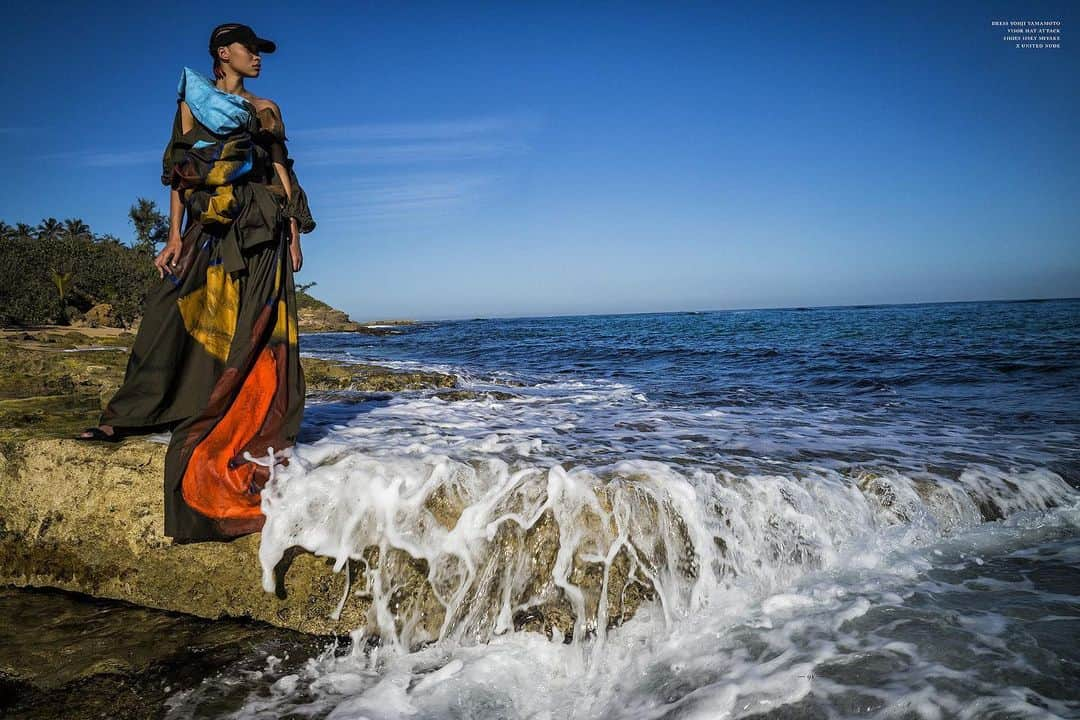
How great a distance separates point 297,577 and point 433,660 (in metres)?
0.77

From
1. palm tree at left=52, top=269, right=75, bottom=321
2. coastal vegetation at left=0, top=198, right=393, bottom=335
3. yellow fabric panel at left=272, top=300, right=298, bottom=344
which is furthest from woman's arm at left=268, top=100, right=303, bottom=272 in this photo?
palm tree at left=52, top=269, right=75, bottom=321

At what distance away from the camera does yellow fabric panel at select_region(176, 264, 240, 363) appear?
10.1 ft

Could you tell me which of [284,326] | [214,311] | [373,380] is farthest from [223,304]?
[373,380]

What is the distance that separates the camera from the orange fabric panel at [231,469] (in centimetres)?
279

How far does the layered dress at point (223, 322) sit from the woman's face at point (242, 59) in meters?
0.21

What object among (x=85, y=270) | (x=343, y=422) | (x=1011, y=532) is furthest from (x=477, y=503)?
(x=85, y=270)

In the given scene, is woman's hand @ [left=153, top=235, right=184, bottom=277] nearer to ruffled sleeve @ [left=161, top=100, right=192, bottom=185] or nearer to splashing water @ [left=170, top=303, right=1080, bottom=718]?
ruffled sleeve @ [left=161, top=100, right=192, bottom=185]

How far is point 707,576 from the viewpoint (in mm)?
2826

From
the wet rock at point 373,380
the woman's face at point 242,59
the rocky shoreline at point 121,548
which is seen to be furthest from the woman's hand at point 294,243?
the wet rock at point 373,380

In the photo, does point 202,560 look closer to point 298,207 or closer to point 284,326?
point 284,326

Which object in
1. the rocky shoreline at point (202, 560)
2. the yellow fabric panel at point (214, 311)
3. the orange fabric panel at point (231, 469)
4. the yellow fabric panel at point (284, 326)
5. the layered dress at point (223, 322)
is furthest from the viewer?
the yellow fabric panel at point (284, 326)

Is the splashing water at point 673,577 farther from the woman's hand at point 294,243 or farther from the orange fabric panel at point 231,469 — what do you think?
the woman's hand at point 294,243

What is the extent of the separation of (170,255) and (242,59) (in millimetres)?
1112

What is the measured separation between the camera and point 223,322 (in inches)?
124
